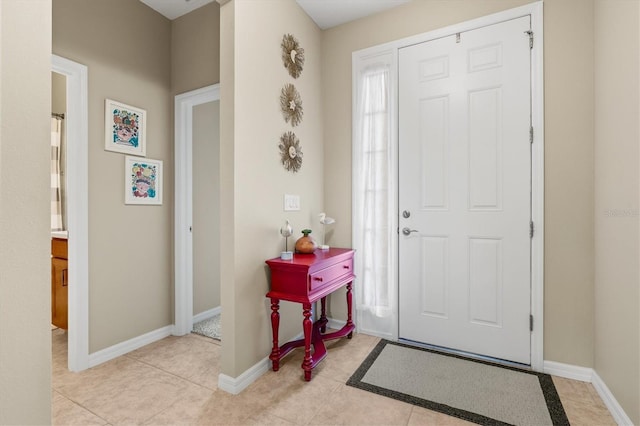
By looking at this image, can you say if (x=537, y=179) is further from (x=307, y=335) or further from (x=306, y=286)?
(x=307, y=335)

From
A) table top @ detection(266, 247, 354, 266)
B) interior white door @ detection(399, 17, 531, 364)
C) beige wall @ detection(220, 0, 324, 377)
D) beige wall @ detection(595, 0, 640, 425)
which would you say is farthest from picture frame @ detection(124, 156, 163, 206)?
beige wall @ detection(595, 0, 640, 425)

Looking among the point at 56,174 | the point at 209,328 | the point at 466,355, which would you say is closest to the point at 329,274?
the point at 466,355

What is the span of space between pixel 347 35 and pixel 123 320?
120 inches

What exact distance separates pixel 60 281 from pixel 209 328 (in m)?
1.26

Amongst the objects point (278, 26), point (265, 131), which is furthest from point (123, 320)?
point (278, 26)

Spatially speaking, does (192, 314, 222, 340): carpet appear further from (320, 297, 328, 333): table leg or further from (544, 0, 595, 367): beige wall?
Answer: (544, 0, 595, 367): beige wall

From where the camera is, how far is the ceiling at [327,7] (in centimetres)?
257

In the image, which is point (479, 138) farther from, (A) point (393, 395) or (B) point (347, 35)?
(A) point (393, 395)

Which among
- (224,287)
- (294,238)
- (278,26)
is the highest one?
(278,26)

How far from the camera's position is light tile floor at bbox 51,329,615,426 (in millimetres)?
1673

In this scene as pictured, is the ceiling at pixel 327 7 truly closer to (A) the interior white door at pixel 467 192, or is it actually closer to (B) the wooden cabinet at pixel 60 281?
(A) the interior white door at pixel 467 192

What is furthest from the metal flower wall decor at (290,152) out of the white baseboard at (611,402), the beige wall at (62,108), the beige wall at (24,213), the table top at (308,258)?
the beige wall at (62,108)

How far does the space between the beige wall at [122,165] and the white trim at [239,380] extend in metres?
1.08

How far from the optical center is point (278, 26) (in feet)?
7.72
